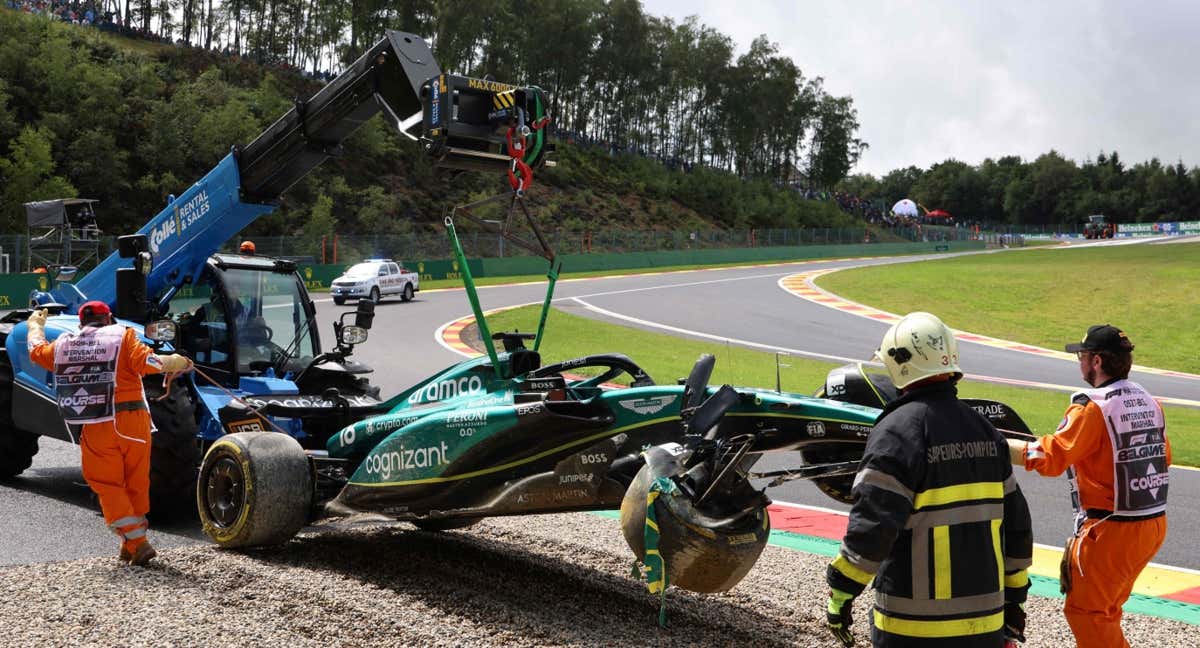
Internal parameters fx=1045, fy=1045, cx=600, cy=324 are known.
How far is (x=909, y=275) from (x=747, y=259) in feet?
71.6

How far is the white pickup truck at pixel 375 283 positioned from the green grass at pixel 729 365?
6.64 meters

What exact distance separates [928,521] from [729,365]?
8.09 m

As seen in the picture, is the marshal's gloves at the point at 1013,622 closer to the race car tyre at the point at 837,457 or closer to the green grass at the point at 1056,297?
the race car tyre at the point at 837,457

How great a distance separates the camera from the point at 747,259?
209ft

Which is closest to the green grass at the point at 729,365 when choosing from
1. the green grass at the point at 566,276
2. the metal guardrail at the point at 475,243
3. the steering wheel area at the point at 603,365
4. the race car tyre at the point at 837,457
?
the metal guardrail at the point at 475,243

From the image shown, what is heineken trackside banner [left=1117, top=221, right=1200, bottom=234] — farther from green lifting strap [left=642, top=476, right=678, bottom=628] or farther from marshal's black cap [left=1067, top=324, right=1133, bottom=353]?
green lifting strap [left=642, top=476, right=678, bottom=628]

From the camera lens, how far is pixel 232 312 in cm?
906

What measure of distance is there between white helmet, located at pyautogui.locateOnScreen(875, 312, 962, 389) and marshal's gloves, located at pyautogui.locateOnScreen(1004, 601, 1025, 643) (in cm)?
104

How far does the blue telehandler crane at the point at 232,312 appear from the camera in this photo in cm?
813

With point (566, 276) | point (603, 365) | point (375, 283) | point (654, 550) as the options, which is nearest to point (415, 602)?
point (603, 365)

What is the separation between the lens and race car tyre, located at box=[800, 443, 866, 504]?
5566 millimetres

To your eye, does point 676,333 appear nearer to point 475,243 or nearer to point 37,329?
point 37,329

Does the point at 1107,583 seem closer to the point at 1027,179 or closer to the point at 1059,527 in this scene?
the point at 1059,527

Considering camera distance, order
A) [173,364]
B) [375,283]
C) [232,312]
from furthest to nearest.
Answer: [375,283], [232,312], [173,364]
